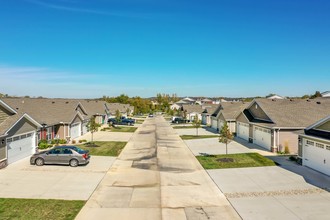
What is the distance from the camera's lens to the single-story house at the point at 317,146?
62.8ft

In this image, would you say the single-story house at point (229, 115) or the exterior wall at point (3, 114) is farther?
the single-story house at point (229, 115)

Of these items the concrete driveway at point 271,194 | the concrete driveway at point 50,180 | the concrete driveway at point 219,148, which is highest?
the concrete driveway at point 219,148

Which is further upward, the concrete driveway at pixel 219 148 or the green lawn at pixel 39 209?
the concrete driveway at pixel 219 148

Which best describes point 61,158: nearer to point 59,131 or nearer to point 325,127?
point 59,131

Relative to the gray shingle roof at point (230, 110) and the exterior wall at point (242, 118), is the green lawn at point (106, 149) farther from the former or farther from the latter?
the gray shingle roof at point (230, 110)

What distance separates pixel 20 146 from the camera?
23.7 metres

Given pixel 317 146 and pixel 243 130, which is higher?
pixel 317 146

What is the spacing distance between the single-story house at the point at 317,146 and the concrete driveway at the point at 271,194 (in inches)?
83.4

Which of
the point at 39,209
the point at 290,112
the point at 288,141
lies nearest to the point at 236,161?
the point at 288,141

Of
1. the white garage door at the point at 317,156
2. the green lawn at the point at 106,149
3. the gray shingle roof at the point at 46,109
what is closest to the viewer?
the white garage door at the point at 317,156

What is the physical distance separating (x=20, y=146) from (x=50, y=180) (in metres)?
7.93

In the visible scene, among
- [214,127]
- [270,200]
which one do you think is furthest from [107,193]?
[214,127]

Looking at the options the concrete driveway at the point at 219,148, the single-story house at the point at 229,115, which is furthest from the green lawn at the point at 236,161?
the single-story house at the point at 229,115

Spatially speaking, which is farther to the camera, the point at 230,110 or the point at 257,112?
the point at 230,110
